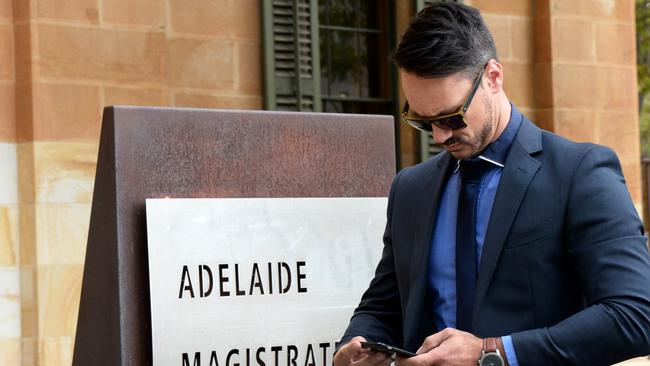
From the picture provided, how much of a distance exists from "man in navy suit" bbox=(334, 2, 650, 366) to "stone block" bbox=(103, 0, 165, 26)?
4.57 metres

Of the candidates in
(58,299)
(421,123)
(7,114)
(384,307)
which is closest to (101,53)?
(7,114)

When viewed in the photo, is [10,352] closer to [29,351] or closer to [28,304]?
[29,351]

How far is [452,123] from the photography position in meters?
3.17

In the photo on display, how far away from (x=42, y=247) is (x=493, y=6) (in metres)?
3.89

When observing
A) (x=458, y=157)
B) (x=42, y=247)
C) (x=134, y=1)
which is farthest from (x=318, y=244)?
(x=134, y=1)

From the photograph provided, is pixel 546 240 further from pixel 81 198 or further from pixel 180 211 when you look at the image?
pixel 81 198

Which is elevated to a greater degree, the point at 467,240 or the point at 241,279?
the point at 467,240

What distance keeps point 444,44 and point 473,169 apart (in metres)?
0.33

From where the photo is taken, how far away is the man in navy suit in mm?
3035

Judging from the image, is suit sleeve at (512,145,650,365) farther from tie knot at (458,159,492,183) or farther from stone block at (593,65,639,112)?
stone block at (593,65,639,112)

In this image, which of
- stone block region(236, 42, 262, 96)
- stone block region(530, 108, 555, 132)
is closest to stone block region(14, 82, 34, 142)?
stone block region(236, 42, 262, 96)

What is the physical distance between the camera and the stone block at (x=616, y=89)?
396 inches

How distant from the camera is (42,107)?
7.33 m

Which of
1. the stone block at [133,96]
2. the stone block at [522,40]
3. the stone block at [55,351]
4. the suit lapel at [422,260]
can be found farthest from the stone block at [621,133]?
the suit lapel at [422,260]
